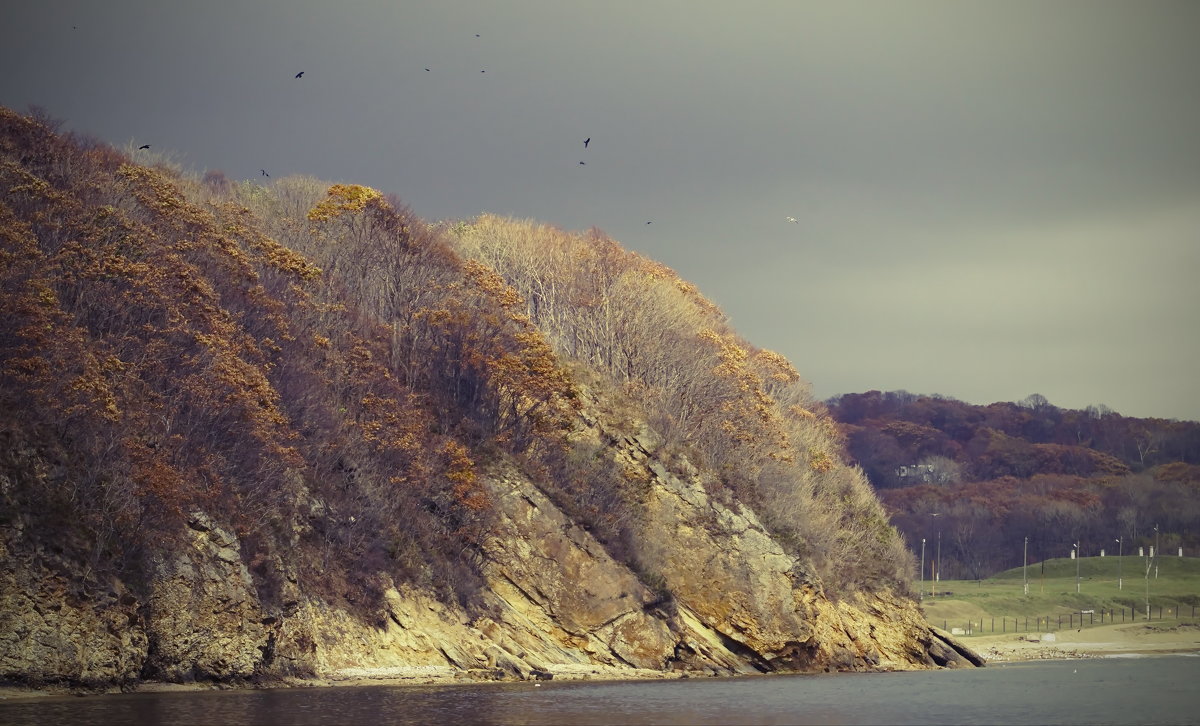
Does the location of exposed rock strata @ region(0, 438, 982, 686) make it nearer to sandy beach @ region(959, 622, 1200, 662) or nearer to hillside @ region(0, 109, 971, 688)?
hillside @ region(0, 109, 971, 688)

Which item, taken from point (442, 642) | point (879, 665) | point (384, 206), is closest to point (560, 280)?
point (384, 206)

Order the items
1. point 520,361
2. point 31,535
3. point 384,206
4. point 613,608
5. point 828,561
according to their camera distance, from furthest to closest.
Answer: point 828,561, point 384,206, point 520,361, point 613,608, point 31,535

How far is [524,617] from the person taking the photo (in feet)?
248

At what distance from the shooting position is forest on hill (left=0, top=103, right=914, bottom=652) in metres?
52.7

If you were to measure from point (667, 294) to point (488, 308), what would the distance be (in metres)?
29.0

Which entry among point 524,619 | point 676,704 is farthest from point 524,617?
point 676,704

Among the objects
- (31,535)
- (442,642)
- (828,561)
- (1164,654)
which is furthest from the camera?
(1164,654)

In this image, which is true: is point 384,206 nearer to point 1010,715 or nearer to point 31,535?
point 31,535

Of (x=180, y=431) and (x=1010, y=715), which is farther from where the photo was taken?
(x=180, y=431)

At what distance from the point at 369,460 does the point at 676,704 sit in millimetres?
24154

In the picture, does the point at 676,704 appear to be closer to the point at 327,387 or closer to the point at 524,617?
the point at 524,617

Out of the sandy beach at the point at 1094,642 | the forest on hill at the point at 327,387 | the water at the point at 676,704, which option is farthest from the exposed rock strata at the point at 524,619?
the sandy beach at the point at 1094,642

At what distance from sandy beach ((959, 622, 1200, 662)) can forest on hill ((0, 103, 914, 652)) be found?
34.4 metres

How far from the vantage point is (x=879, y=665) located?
3930 inches
